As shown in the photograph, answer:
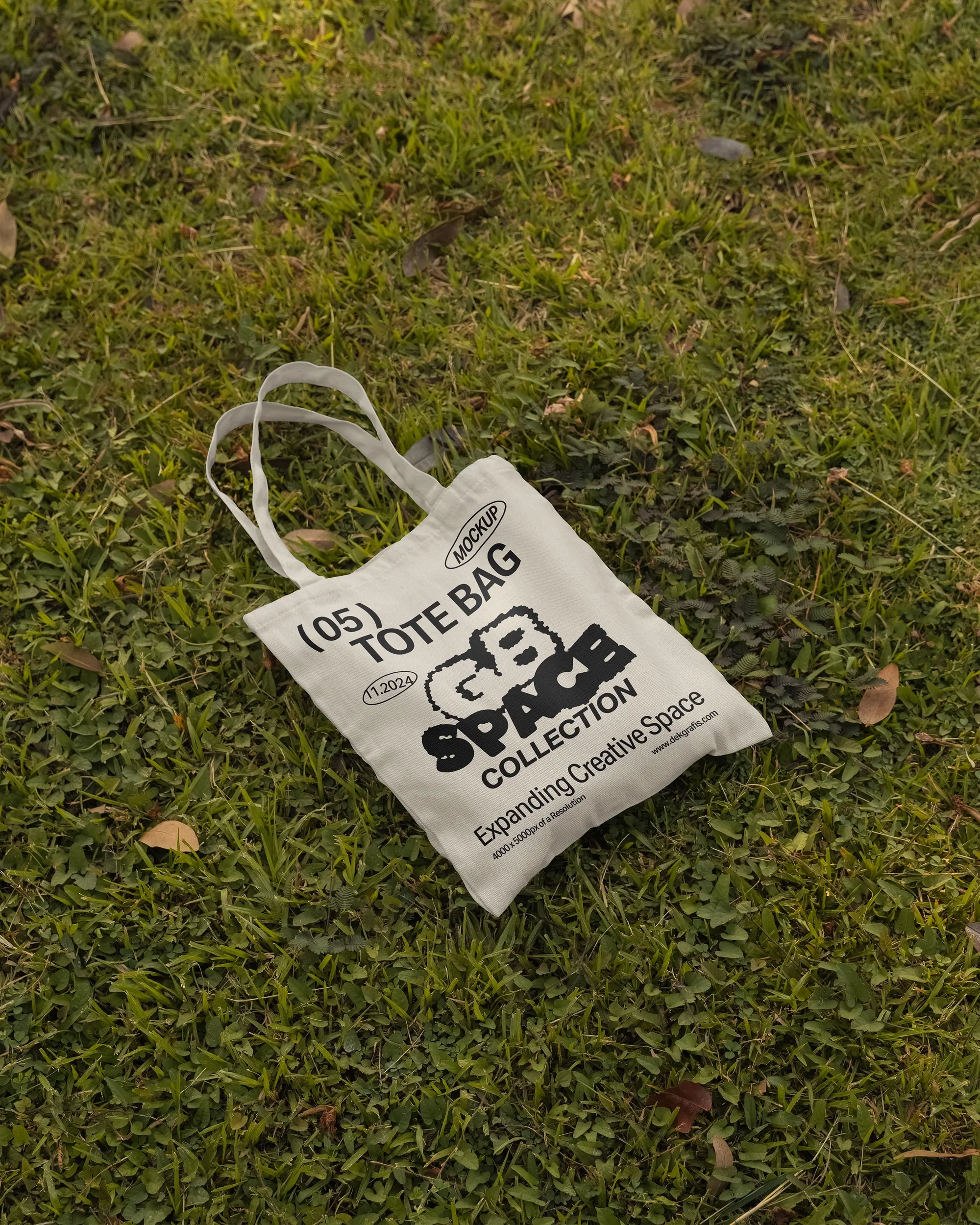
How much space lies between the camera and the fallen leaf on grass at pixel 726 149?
3.00m

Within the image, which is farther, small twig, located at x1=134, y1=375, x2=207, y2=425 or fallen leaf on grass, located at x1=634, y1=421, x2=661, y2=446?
small twig, located at x1=134, y1=375, x2=207, y2=425

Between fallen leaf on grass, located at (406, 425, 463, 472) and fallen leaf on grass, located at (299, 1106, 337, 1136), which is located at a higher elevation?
fallen leaf on grass, located at (406, 425, 463, 472)

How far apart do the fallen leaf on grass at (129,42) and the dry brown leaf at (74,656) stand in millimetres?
2154

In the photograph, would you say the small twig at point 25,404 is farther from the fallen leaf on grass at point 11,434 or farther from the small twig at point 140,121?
the small twig at point 140,121

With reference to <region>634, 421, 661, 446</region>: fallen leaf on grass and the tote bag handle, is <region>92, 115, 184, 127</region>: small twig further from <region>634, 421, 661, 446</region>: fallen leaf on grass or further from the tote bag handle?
<region>634, 421, 661, 446</region>: fallen leaf on grass

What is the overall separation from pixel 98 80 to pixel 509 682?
2.58 metres

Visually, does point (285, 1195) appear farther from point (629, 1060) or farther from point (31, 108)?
point (31, 108)

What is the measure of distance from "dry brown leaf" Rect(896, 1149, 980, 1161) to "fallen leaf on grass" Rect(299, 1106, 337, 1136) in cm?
115

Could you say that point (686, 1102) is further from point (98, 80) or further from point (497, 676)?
point (98, 80)

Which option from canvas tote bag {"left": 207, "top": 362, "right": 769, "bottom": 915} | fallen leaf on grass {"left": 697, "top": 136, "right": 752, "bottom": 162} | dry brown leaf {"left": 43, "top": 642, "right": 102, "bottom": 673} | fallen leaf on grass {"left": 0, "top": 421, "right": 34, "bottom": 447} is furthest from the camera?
fallen leaf on grass {"left": 697, "top": 136, "right": 752, "bottom": 162}

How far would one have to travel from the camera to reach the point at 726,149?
3004 millimetres

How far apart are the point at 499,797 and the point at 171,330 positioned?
1753 mm

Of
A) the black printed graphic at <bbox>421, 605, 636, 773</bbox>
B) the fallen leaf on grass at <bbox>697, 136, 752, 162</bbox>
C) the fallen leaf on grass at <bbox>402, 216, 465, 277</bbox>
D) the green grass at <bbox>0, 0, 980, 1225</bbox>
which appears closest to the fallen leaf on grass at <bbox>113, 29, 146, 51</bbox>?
the green grass at <bbox>0, 0, 980, 1225</bbox>

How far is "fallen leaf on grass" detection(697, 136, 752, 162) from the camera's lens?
9.83 feet
